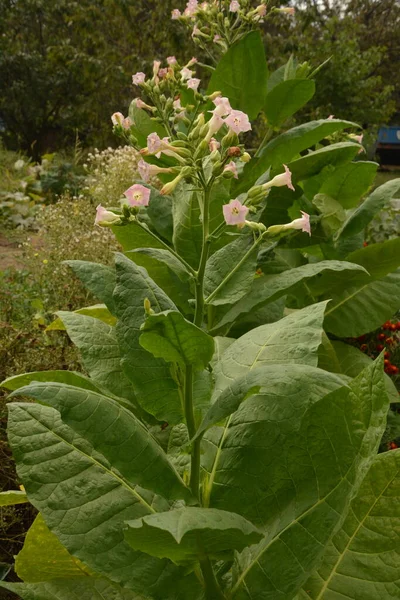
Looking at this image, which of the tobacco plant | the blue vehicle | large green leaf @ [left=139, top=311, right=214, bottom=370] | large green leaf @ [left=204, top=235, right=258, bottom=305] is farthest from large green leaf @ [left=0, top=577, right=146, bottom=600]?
the blue vehicle

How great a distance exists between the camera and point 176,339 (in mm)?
920

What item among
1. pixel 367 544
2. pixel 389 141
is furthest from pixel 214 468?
pixel 389 141

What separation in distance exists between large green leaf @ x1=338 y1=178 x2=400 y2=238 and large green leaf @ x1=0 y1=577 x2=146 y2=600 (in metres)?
1.40

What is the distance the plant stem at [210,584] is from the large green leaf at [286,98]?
4.75 ft

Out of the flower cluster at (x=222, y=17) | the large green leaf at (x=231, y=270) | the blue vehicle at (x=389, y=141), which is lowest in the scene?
the blue vehicle at (x=389, y=141)

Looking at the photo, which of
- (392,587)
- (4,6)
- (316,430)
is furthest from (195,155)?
(4,6)

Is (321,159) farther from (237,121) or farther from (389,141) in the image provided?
(389,141)

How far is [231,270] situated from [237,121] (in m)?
0.32

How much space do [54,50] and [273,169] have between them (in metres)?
13.3

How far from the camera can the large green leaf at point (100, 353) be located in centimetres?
126

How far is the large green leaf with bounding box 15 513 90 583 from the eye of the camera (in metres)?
1.20

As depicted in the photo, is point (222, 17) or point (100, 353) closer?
point (100, 353)

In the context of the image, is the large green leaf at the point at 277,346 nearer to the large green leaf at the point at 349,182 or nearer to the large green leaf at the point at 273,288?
the large green leaf at the point at 273,288

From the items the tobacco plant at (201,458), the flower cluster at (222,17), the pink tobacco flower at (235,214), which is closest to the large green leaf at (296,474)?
the tobacco plant at (201,458)
